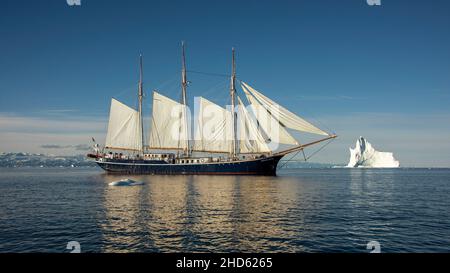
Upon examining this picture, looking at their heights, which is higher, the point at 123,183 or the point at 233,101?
the point at 233,101

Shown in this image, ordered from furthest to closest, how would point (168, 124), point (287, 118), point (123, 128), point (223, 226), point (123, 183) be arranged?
point (123, 128)
point (168, 124)
point (287, 118)
point (123, 183)
point (223, 226)

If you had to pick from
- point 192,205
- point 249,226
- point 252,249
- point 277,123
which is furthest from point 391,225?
point 277,123

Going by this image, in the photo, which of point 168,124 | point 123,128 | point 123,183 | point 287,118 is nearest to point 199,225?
point 123,183

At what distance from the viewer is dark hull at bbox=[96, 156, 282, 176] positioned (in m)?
84.4

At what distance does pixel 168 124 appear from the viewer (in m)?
94.4

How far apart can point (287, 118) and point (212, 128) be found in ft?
72.0

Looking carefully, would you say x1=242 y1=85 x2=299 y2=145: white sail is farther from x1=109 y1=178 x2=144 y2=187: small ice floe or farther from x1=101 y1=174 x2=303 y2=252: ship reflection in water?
x1=101 y1=174 x2=303 y2=252: ship reflection in water

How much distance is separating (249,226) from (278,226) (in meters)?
2.04

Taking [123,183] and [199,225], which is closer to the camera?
[199,225]

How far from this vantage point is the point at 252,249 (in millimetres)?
18750

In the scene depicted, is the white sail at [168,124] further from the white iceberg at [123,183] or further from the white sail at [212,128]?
the white iceberg at [123,183]

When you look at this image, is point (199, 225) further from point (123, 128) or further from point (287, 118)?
point (123, 128)

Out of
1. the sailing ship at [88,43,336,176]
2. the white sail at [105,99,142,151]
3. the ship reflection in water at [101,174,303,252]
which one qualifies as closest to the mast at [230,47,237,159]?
the sailing ship at [88,43,336,176]
